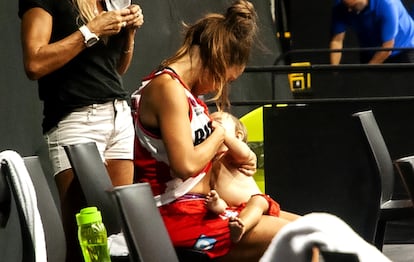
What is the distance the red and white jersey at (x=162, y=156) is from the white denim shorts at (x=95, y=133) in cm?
38

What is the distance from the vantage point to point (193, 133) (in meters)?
2.64

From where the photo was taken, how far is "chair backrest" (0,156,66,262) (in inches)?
74.4

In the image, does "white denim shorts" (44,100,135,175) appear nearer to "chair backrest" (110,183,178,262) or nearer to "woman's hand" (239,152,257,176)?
"woman's hand" (239,152,257,176)

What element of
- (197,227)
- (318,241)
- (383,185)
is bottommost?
(383,185)

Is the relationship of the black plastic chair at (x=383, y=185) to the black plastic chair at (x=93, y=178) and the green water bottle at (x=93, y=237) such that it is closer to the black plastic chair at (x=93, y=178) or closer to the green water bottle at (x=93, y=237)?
the black plastic chair at (x=93, y=178)

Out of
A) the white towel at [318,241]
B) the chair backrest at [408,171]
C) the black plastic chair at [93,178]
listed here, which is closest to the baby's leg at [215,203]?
the black plastic chair at [93,178]

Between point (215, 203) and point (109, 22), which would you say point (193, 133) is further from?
point (109, 22)

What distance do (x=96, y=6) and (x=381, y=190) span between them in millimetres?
1481

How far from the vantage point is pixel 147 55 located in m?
6.41

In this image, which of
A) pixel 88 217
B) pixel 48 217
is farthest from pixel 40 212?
pixel 88 217

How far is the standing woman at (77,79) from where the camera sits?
295 centimetres

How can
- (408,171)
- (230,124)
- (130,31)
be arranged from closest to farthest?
(408,171)
(230,124)
(130,31)

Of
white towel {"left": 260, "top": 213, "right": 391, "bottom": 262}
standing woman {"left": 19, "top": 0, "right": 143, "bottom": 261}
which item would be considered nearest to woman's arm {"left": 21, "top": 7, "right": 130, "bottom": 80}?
standing woman {"left": 19, "top": 0, "right": 143, "bottom": 261}

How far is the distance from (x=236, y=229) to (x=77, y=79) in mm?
887
